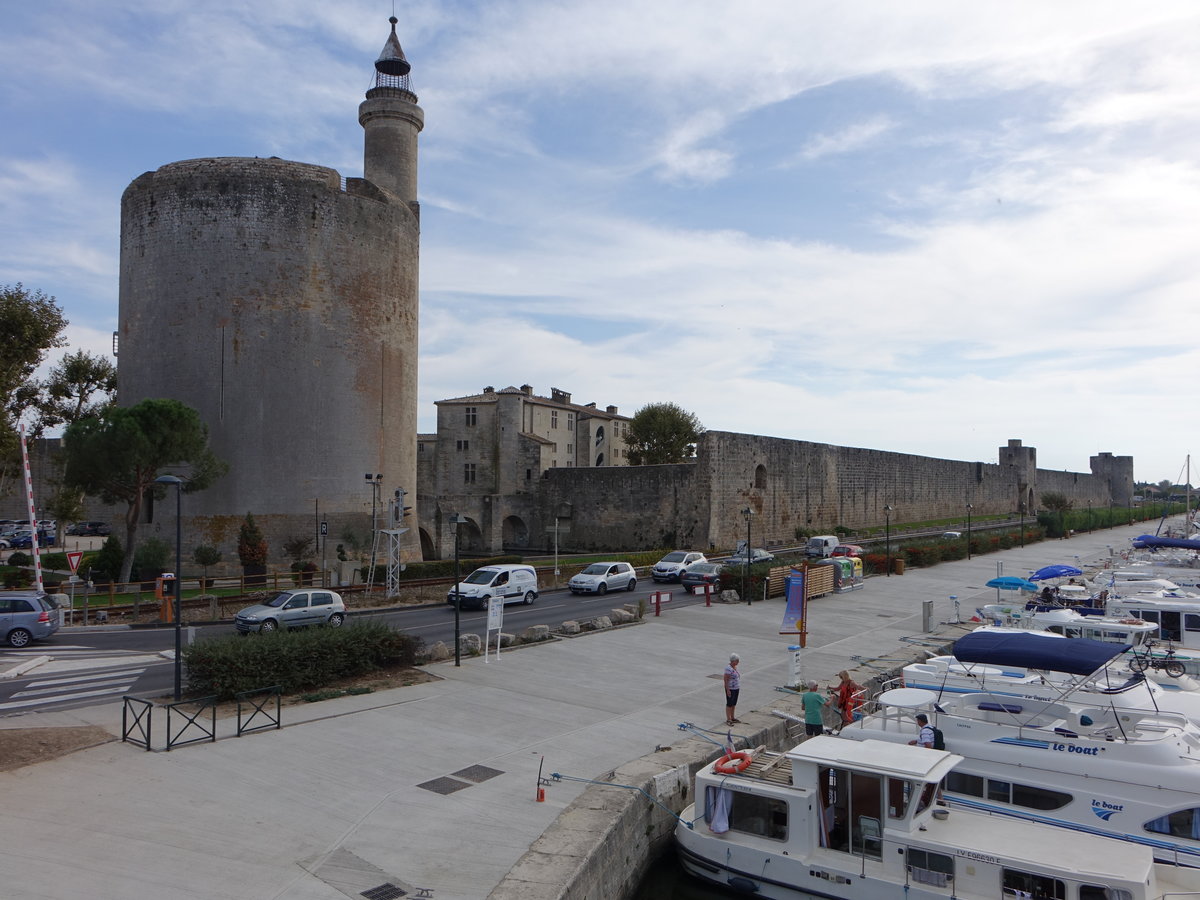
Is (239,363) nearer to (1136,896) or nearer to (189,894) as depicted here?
(189,894)

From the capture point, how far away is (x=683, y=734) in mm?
12914

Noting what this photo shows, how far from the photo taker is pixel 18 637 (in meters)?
20.3

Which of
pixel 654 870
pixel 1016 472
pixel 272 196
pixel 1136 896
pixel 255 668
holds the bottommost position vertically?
pixel 654 870

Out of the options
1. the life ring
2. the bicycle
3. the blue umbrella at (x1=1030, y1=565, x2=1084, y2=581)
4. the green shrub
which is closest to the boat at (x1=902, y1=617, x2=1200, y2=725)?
the bicycle

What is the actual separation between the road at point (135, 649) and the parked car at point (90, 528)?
44.1 meters

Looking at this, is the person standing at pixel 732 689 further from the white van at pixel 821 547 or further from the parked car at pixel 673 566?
the white van at pixel 821 547

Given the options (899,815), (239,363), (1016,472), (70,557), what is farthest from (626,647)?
(1016,472)

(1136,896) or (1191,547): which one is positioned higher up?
(1191,547)

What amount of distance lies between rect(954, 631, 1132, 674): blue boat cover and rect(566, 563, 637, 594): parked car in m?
19.4

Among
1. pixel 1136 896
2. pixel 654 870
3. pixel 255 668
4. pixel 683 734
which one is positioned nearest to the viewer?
pixel 1136 896

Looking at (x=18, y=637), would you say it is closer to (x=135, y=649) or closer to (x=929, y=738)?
(x=135, y=649)

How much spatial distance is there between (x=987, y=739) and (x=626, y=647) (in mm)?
9995

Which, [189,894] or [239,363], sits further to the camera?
[239,363]

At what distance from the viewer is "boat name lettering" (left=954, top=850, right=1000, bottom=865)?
884 centimetres
